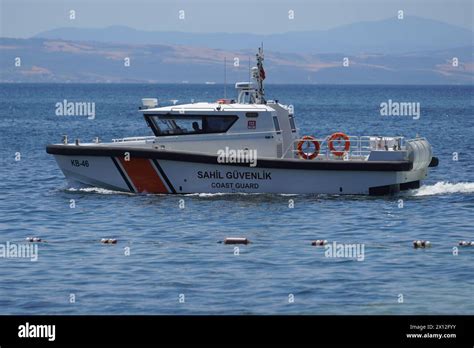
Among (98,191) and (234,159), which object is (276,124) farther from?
(98,191)

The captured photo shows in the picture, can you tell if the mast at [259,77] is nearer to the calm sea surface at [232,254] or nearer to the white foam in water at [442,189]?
the calm sea surface at [232,254]

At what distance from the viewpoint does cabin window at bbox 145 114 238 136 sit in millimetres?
29953

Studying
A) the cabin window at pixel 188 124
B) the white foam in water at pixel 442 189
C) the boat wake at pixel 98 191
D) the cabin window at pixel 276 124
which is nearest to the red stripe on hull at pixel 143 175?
the boat wake at pixel 98 191

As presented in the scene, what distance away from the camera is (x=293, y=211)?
28203 millimetres

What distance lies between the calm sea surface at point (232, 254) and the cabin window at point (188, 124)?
188cm

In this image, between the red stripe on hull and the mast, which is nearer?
the red stripe on hull

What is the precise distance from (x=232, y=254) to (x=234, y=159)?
6689 millimetres

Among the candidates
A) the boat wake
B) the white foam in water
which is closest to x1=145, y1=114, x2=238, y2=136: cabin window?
the boat wake

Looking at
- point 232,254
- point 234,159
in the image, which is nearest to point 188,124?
point 234,159

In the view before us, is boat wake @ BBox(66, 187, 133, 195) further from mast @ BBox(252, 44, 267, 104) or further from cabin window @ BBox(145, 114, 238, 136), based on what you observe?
mast @ BBox(252, 44, 267, 104)

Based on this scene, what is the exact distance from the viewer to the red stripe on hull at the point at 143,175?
1169 inches

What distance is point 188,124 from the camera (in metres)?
30.3

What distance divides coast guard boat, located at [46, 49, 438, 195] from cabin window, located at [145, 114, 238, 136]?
0.09 feet
